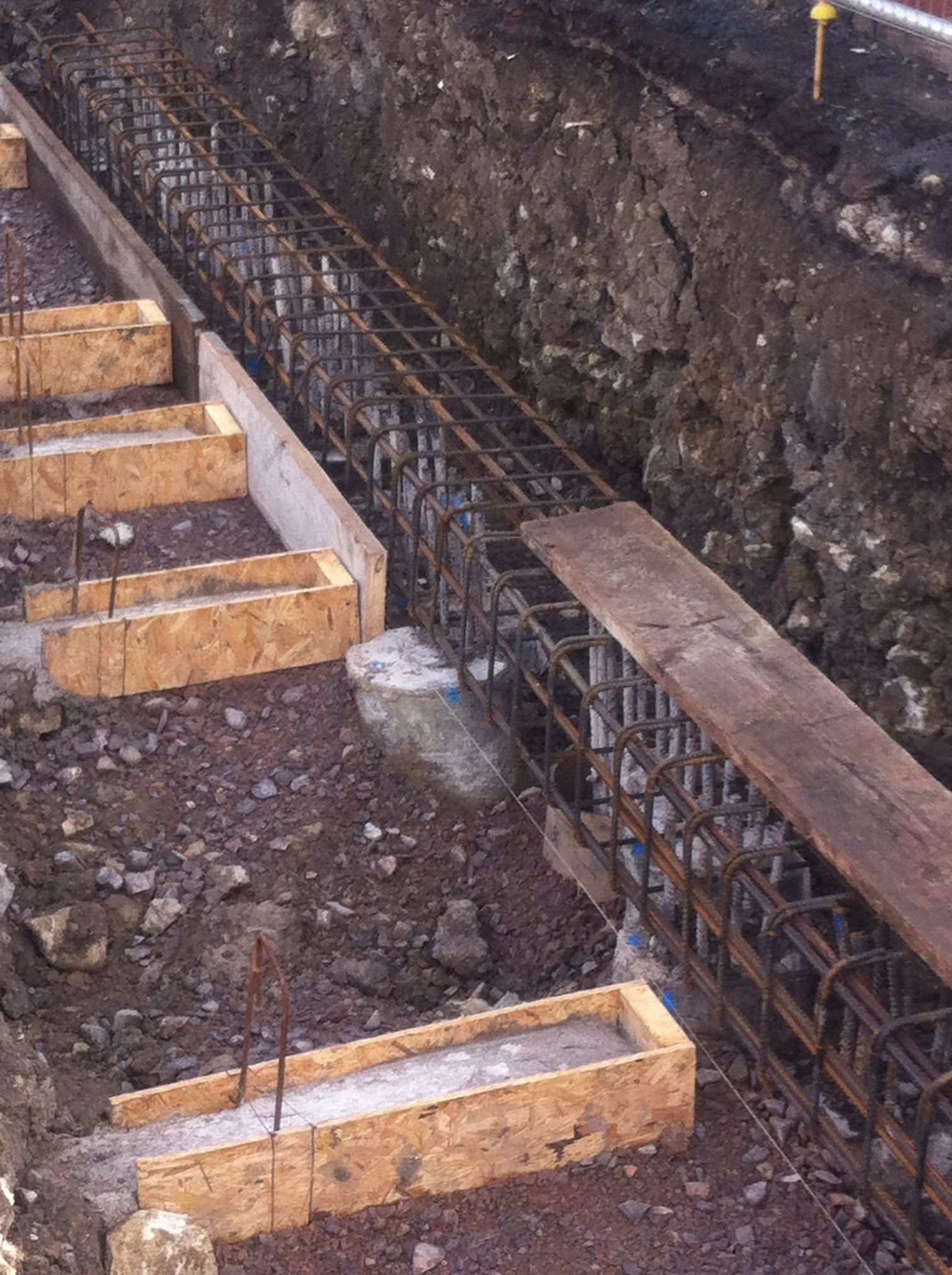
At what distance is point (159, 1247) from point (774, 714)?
8.19 feet

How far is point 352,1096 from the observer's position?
4.90 meters

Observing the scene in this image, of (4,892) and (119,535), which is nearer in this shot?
(4,892)

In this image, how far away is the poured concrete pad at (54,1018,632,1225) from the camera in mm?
4551

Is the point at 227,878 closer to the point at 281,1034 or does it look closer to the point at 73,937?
the point at 73,937

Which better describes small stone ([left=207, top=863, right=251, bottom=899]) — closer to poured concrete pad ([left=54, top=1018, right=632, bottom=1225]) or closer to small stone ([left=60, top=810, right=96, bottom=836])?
small stone ([left=60, top=810, right=96, bottom=836])

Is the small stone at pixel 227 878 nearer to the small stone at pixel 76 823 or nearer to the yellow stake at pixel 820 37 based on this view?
the small stone at pixel 76 823

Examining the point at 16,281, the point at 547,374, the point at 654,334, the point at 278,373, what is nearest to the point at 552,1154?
the point at 654,334

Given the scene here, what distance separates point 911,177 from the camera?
20.2 ft

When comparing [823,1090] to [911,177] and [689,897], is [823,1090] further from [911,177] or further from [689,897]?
[911,177]

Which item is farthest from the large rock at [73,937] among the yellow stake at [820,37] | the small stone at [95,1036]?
the yellow stake at [820,37]

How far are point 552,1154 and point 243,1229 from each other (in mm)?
926

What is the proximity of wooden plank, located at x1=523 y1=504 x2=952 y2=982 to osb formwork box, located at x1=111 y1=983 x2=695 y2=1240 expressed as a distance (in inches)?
31.3

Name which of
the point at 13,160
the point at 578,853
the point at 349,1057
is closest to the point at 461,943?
the point at 578,853

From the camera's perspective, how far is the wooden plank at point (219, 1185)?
4.44 meters
